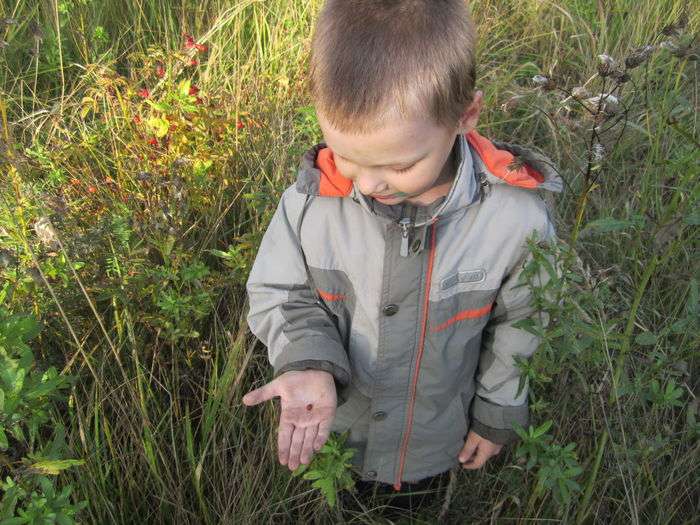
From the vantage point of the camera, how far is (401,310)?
1615 millimetres

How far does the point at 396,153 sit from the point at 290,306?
1.77 ft

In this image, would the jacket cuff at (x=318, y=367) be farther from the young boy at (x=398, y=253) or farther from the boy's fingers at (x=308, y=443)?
the boy's fingers at (x=308, y=443)

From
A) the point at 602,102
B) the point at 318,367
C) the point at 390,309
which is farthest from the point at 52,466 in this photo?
the point at 602,102

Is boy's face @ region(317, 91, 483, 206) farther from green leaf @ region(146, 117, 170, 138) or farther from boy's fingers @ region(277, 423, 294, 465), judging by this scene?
green leaf @ region(146, 117, 170, 138)

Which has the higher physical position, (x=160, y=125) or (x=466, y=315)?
(x=160, y=125)

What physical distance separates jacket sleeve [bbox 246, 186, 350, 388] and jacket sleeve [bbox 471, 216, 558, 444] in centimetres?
42

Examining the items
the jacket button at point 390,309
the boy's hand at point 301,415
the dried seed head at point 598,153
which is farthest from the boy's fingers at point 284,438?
the dried seed head at point 598,153

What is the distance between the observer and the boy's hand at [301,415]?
1494 mm

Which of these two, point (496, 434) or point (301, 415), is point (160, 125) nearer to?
point (301, 415)

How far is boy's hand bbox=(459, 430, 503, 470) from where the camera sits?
1892mm

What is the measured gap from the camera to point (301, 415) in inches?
59.0

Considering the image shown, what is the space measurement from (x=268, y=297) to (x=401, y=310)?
1.13 feet

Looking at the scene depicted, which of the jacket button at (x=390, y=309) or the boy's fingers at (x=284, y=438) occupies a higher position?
the jacket button at (x=390, y=309)

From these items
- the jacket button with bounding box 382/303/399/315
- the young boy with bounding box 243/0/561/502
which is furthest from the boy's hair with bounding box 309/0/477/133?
the jacket button with bounding box 382/303/399/315
